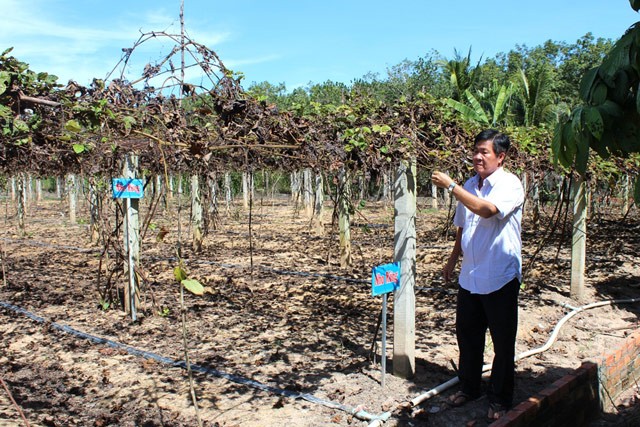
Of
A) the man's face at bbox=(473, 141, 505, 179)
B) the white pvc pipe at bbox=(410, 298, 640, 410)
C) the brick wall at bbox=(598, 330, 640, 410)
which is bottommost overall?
the brick wall at bbox=(598, 330, 640, 410)

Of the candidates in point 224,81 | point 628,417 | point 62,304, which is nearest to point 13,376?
point 62,304

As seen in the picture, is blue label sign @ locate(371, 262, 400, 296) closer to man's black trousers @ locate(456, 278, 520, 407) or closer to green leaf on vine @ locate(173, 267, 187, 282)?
man's black trousers @ locate(456, 278, 520, 407)

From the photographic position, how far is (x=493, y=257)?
326 cm

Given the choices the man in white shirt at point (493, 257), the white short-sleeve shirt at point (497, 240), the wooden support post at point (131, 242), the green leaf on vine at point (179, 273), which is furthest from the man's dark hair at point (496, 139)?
the wooden support post at point (131, 242)

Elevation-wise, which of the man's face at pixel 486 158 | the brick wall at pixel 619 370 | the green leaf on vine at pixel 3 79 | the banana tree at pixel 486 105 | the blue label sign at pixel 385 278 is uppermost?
the banana tree at pixel 486 105

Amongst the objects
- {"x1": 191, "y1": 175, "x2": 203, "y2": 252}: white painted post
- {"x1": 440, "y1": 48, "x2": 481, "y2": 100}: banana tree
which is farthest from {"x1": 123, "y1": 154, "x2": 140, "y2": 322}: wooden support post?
{"x1": 440, "y1": 48, "x2": 481, "y2": 100}: banana tree

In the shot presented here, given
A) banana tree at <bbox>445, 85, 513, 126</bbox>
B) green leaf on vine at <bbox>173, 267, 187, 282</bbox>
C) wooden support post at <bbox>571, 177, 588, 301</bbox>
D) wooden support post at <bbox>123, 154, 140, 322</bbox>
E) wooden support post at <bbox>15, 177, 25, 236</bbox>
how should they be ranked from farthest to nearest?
1. wooden support post at <bbox>15, 177, 25, 236</bbox>
2. banana tree at <bbox>445, 85, 513, 126</bbox>
3. wooden support post at <bbox>571, 177, 588, 301</bbox>
4. wooden support post at <bbox>123, 154, 140, 322</bbox>
5. green leaf on vine at <bbox>173, 267, 187, 282</bbox>

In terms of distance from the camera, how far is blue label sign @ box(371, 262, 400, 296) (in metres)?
3.69

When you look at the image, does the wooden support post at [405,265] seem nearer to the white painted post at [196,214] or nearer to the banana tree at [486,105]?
the banana tree at [486,105]

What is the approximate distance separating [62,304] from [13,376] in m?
2.43

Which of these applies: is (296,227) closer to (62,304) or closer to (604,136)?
(62,304)

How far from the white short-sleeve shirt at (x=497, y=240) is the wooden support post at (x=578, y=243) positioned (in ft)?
13.6

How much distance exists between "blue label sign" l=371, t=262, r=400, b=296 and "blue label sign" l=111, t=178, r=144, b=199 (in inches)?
129

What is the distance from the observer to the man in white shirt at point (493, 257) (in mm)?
3188
